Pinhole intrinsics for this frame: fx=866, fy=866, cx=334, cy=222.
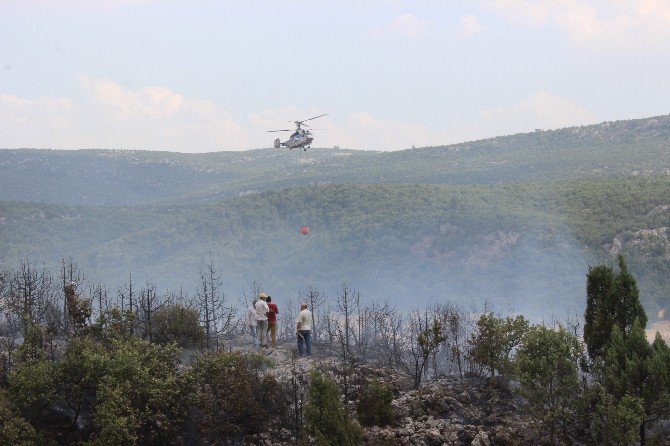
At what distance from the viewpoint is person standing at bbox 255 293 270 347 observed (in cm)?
2824

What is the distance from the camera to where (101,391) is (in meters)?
22.9

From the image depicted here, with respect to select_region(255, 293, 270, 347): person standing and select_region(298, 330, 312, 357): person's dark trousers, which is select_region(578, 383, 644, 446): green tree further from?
select_region(255, 293, 270, 347): person standing

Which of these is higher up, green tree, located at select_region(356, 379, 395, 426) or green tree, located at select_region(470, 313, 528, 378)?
green tree, located at select_region(470, 313, 528, 378)

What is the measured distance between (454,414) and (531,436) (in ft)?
9.02

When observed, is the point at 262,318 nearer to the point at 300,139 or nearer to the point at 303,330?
the point at 303,330

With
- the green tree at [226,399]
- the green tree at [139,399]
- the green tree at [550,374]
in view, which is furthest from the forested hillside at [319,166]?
the green tree at [139,399]

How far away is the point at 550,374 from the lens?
24.5m

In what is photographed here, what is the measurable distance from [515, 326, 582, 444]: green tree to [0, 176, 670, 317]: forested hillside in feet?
149

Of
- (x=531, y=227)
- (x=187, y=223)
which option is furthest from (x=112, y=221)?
(x=531, y=227)

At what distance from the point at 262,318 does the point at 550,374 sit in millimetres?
9432

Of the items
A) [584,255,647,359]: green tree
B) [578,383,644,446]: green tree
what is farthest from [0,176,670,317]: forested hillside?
[578,383,644,446]: green tree

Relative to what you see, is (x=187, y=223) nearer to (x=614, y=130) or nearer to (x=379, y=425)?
(x=614, y=130)

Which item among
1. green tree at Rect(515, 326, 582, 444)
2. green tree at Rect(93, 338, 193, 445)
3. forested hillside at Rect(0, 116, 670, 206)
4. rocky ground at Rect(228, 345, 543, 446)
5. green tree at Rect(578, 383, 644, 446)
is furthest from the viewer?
forested hillside at Rect(0, 116, 670, 206)

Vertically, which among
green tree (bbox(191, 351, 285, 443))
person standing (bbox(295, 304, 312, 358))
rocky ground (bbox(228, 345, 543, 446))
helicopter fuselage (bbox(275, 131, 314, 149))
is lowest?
rocky ground (bbox(228, 345, 543, 446))
